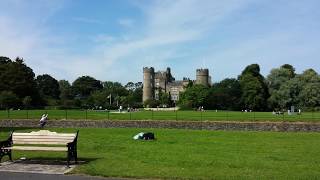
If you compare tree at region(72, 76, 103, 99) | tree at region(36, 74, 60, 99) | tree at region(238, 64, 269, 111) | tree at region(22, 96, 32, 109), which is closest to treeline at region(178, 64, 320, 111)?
tree at region(238, 64, 269, 111)

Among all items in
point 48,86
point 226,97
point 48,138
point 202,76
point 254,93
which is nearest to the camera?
point 48,138

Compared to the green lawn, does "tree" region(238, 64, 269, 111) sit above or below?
above

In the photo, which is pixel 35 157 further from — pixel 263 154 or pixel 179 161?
pixel 263 154

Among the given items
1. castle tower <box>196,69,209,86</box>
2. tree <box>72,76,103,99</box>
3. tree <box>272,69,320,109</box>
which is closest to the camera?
tree <box>272,69,320,109</box>

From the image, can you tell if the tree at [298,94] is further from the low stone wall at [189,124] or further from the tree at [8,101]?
the low stone wall at [189,124]

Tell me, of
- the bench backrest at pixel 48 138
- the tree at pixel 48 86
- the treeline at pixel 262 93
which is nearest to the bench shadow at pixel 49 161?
the bench backrest at pixel 48 138

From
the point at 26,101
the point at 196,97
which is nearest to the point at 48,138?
the point at 26,101

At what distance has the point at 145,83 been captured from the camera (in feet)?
547

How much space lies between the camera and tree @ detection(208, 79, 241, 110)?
111375mm

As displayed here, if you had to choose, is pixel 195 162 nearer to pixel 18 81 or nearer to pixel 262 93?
pixel 18 81

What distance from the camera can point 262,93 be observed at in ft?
357

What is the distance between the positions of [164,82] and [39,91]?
65.5 m

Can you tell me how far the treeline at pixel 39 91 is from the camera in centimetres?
9143

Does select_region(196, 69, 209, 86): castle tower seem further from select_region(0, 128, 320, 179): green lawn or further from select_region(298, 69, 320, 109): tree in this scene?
select_region(0, 128, 320, 179): green lawn
